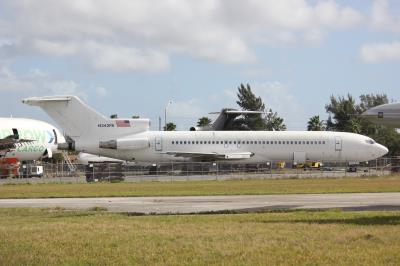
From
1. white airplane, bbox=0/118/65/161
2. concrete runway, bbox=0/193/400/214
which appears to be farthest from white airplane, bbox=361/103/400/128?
white airplane, bbox=0/118/65/161

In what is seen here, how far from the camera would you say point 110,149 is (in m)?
56.8

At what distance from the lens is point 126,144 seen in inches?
2239

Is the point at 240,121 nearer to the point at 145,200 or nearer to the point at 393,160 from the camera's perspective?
the point at 393,160

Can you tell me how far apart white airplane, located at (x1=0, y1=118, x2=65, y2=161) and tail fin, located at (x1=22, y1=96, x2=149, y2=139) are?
27.0ft

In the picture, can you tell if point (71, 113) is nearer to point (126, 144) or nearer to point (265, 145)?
point (126, 144)

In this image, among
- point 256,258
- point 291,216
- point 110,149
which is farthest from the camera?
point 110,149

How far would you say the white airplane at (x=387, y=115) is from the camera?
66.1 feet

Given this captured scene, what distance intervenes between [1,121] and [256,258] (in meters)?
61.1

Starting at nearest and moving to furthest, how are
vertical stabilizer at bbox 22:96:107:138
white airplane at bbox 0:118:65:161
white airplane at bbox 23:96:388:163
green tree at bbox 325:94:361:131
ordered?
vertical stabilizer at bbox 22:96:107:138 → white airplane at bbox 23:96:388:163 → white airplane at bbox 0:118:65:161 → green tree at bbox 325:94:361:131

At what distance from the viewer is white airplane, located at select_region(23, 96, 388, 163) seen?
5638cm

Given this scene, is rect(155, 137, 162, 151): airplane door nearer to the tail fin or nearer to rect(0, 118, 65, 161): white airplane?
the tail fin

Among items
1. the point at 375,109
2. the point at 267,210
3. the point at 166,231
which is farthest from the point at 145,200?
the point at 166,231

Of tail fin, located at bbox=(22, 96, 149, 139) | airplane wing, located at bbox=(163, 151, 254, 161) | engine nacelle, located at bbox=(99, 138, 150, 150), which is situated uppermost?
tail fin, located at bbox=(22, 96, 149, 139)

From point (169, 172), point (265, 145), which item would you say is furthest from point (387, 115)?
point (265, 145)
